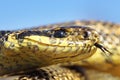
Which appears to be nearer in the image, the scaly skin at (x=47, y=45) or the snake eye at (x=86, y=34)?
the scaly skin at (x=47, y=45)

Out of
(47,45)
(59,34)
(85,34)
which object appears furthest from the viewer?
(85,34)

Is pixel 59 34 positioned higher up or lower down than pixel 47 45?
higher up

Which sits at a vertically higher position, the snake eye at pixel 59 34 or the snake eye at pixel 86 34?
the snake eye at pixel 59 34

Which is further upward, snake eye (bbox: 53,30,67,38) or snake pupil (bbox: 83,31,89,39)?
snake eye (bbox: 53,30,67,38)

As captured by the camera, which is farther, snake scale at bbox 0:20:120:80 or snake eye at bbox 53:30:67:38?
snake eye at bbox 53:30:67:38

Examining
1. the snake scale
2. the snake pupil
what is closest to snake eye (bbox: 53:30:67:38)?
the snake scale

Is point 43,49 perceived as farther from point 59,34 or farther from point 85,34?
point 85,34

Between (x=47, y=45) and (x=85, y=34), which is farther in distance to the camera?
(x=85, y=34)

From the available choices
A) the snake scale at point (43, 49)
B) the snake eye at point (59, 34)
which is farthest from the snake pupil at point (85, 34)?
the snake eye at point (59, 34)

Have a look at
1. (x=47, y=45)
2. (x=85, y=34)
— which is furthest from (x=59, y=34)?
(x=85, y=34)

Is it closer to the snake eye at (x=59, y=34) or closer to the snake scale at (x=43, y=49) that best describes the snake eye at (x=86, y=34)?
the snake scale at (x=43, y=49)

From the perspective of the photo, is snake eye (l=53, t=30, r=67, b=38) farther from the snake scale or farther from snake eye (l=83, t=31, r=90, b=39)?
snake eye (l=83, t=31, r=90, b=39)

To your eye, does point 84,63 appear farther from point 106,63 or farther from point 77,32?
point 77,32
